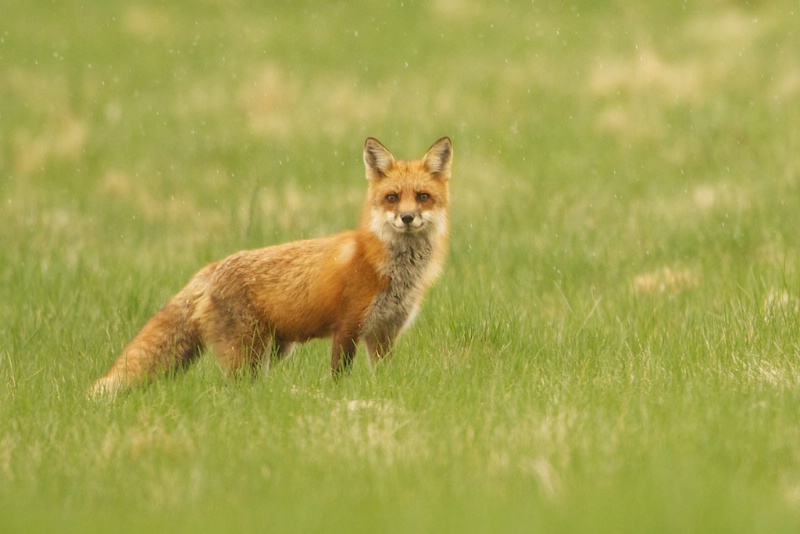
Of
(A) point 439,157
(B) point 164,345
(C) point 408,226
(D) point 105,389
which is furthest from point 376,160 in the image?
(D) point 105,389

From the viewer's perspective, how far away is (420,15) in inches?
873

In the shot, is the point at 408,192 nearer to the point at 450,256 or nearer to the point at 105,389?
the point at 105,389

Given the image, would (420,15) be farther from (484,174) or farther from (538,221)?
(538,221)

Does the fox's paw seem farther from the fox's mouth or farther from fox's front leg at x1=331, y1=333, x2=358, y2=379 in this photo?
the fox's mouth

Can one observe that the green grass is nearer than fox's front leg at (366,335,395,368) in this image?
Yes

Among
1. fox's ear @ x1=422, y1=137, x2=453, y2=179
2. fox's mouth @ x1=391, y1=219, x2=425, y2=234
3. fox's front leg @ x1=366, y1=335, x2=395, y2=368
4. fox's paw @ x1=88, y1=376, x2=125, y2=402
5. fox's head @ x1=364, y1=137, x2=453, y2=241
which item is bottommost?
fox's paw @ x1=88, y1=376, x2=125, y2=402

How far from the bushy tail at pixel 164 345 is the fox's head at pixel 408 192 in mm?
1370

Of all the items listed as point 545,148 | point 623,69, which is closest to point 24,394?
point 545,148

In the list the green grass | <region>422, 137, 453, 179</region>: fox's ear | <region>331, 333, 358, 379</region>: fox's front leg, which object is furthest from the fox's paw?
<region>422, 137, 453, 179</region>: fox's ear

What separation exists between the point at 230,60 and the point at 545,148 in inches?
284

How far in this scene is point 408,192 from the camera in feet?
25.4

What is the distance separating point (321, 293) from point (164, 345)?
112 cm

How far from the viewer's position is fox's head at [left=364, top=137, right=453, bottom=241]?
7.63 metres

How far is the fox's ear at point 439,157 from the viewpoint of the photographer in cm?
797
